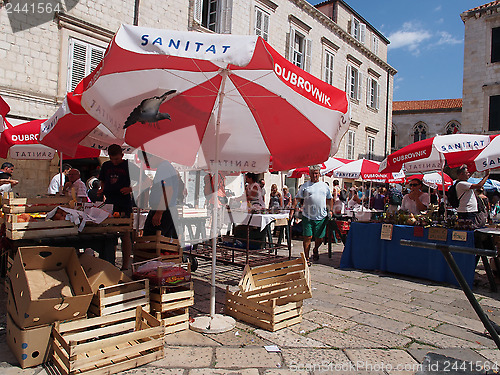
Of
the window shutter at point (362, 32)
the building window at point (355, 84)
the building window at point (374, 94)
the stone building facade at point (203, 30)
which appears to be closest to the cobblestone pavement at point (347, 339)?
the stone building facade at point (203, 30)

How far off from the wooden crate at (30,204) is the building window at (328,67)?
57.4 feet

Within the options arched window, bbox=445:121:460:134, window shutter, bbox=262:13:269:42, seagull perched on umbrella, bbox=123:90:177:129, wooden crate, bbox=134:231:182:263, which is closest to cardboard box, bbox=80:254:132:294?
wooden crate, bbox=134:231:182:263

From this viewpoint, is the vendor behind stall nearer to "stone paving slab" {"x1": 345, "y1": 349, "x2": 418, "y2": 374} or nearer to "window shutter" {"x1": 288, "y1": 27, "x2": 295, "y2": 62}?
"stone paving slab" {"x1": 345, "y1": 349, "x2": 418, "y2": 374}

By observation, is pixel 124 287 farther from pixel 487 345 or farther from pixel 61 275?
pixel 487 345

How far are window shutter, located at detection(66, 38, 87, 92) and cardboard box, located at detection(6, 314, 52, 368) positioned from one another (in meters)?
9.46

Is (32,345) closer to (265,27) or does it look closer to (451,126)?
(265,27)

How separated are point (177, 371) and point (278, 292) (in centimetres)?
137

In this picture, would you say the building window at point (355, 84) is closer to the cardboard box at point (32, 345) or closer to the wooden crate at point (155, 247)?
the wooden crate at point (155, 247)

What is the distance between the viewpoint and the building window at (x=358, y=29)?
21828mm

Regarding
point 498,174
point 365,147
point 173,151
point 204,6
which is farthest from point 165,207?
point 498,174

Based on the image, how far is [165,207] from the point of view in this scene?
5.02 m

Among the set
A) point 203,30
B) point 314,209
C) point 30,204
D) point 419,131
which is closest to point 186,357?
point 30,204

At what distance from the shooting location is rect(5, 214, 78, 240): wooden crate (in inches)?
141

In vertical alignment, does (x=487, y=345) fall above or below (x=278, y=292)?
below
